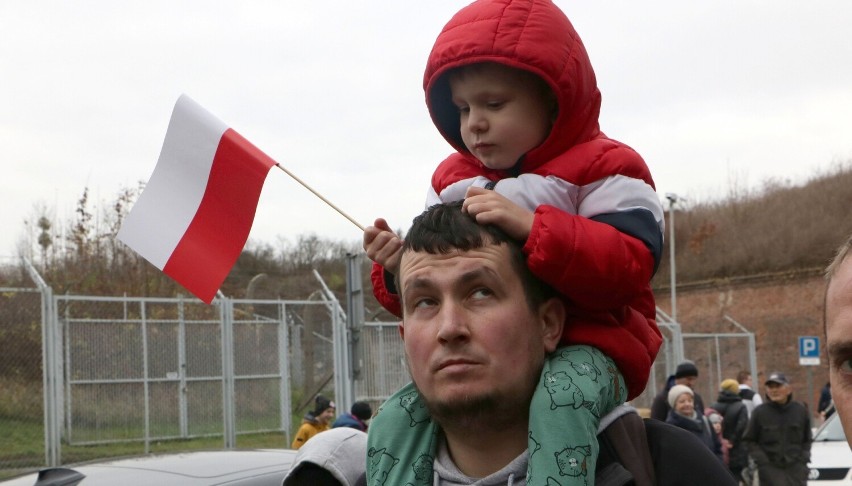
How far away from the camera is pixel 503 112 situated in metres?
2.41

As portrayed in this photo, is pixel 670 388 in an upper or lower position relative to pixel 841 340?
lower

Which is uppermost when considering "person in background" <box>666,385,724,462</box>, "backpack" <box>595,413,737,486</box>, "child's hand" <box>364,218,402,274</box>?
"child's hand" <box>364,218,402,274</box>

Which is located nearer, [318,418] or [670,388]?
[318,418]

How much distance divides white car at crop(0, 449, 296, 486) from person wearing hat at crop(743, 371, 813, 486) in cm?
816

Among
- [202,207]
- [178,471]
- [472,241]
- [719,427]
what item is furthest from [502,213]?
[719,427]

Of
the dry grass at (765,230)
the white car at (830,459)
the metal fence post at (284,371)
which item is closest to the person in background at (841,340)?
the white car at (830,459)

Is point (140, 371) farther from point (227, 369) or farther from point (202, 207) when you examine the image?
point (202, 207)

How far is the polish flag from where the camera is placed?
3.17 metres

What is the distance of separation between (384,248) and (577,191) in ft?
1.44

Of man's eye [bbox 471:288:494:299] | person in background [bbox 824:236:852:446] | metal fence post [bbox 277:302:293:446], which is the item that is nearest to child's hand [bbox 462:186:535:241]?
man's eye [bbox 471:288:494:299]

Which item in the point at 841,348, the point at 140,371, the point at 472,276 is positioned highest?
the point at 472,276

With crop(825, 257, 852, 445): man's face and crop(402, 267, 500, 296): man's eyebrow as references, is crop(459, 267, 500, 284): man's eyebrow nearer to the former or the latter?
crop(402, 267, 500, 296): man's eyebrow

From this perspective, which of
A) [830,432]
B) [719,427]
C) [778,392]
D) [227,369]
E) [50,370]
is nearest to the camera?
[830,432]

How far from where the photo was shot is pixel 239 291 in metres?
22.6
